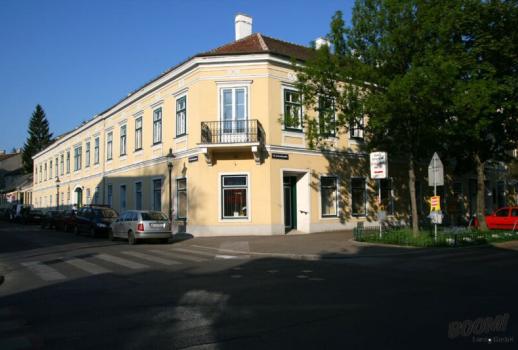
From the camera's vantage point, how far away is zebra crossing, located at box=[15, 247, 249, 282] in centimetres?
1206

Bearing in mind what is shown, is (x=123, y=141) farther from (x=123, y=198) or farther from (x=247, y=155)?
(x=247, y=155)

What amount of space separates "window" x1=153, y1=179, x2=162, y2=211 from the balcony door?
6.72m

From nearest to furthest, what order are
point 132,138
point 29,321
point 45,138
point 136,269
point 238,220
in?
1. point 29,321
2. point 136,269
3. point 238,220
4. point 132,138
5. point 45,138

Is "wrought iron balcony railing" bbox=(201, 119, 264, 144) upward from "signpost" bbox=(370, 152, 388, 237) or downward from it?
upward

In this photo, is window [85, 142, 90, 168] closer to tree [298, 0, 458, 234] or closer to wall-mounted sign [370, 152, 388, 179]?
tree [298, 0, 458, 234]

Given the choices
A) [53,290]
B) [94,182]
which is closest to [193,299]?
[53,290]

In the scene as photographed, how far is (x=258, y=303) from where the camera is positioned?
7.86 meters

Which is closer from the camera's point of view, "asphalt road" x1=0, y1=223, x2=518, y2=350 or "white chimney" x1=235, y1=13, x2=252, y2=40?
"asphalt road" x1=0, y1=223, x2=518, y2=350

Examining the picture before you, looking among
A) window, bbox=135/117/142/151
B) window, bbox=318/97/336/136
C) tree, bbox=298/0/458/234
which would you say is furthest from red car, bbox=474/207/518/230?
window, bbox=135/117/142/151

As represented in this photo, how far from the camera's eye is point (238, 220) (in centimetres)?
2302

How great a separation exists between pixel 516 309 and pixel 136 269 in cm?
889

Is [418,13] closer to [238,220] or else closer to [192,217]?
[238,220]

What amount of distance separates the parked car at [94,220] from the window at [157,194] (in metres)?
2.67

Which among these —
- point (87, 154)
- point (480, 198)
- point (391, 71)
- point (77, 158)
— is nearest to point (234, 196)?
point (391, 71)
